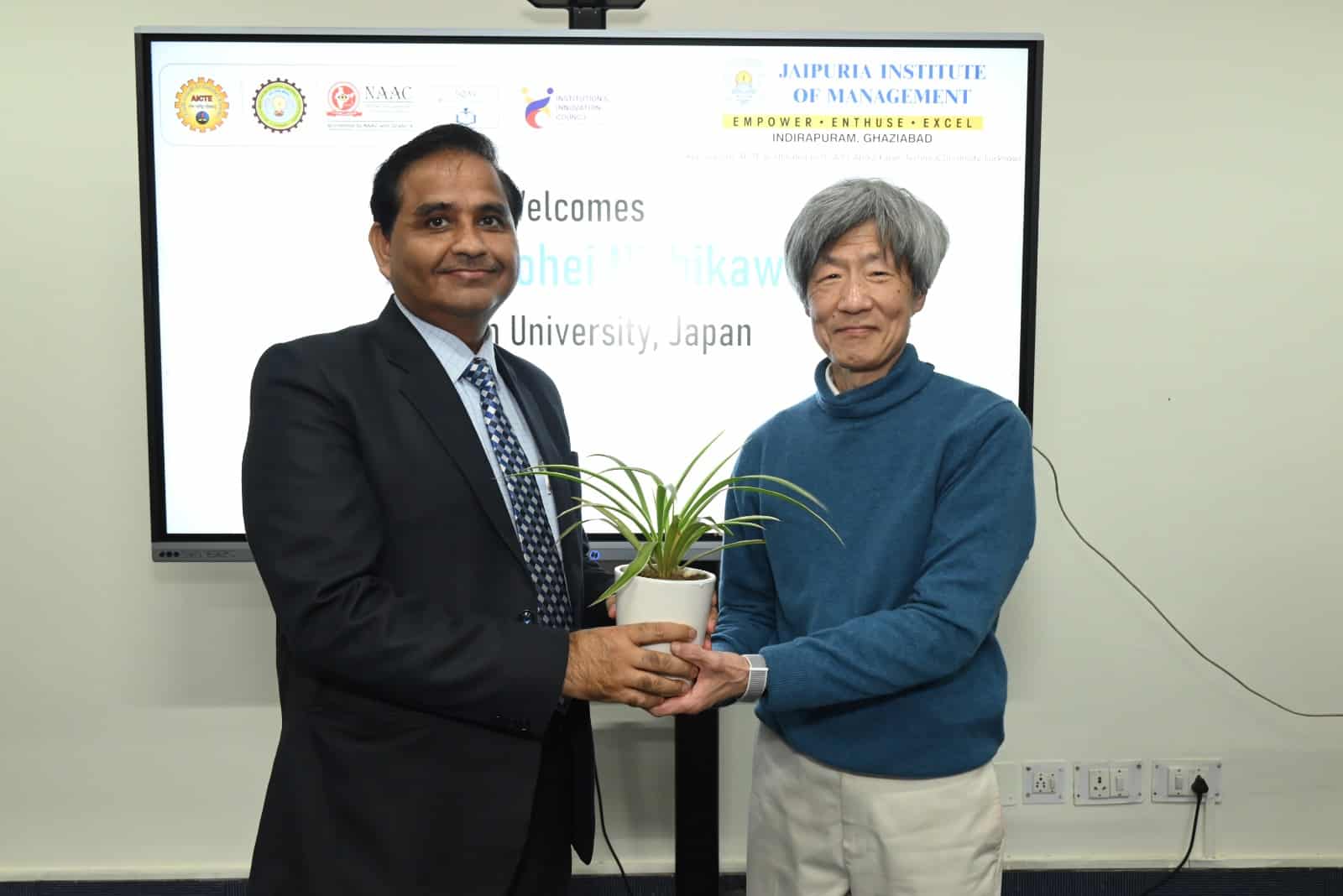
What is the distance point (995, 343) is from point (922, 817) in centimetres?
137

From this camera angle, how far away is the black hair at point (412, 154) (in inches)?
60.8

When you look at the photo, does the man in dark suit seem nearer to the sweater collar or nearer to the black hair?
the black hair

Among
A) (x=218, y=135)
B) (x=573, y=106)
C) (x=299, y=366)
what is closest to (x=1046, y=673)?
(x=573, y=106)

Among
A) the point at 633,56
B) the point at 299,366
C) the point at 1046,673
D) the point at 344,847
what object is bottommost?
the point at 1046,673

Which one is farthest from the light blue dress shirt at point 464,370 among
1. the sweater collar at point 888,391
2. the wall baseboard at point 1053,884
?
the wall baseboard at point 1053,884

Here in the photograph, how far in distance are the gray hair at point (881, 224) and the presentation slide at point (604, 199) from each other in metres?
0.90

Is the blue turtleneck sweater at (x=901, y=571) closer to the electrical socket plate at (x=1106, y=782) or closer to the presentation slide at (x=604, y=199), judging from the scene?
the presentation slide at (x=604, y=199)

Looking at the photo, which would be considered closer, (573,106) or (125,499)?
(573,106)

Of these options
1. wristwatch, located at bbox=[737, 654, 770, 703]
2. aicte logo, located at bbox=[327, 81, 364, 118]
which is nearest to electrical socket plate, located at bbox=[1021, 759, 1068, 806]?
wristwatch, located at bbox=[737, 654, 770, 703]

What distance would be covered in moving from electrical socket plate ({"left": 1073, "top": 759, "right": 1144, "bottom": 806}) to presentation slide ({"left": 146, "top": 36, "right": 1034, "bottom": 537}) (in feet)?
Answer: 3.84

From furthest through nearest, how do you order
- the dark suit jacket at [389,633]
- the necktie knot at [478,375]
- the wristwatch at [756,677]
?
the necktie knot at [478,375] → the wristwatch at [756,677] → the dark suit jacket at [389,633]

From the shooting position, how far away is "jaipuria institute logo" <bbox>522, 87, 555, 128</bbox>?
2428mm

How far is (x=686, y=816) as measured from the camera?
2326mm

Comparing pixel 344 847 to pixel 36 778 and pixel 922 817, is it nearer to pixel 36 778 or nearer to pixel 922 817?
pixel 922 817
